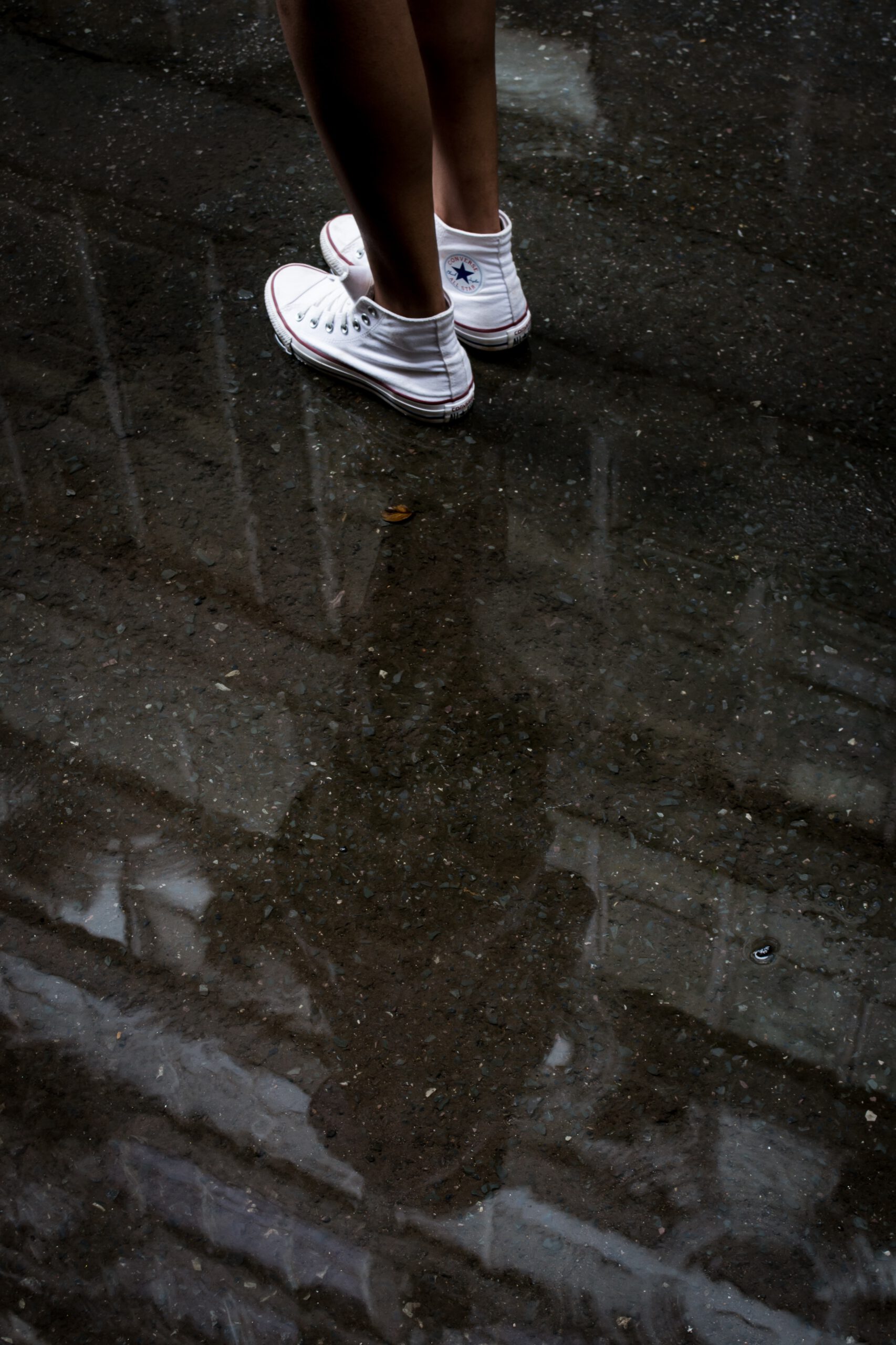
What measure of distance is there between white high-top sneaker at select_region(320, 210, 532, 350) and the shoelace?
0.02 meters

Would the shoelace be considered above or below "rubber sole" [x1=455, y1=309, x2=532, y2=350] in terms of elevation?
above

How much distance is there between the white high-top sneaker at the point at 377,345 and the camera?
6.20ft

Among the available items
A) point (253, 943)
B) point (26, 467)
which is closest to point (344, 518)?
point (26, 467)

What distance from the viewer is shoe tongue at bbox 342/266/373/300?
6.40 feet

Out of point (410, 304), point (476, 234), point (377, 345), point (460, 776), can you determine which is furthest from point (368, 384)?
point (460, 776)

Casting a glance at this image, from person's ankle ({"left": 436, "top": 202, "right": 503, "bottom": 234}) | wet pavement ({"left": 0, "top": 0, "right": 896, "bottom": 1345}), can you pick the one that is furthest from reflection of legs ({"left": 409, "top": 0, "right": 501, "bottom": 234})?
wet pavement ({"left": 0, "top": 0, "right": 896, "bottom": 1345})

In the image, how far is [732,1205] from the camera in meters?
1.20

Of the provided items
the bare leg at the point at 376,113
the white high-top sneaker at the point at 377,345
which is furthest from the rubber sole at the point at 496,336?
the bare leg at the point at 376,113

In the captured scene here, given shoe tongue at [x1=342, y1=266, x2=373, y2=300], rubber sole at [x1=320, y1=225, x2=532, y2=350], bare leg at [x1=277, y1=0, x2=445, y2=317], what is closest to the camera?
bare leg at [x1=277, y1=0, x2=445, y2=317]

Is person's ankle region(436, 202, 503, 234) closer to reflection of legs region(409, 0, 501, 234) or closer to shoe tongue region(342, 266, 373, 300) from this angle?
reflection of legs region(409, 0, 501, 234)

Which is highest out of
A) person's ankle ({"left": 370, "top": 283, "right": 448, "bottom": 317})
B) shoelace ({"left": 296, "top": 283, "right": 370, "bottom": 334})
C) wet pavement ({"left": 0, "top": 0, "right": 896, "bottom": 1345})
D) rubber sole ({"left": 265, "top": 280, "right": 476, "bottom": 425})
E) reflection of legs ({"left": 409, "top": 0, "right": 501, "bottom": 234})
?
reflection of legs ({"left": 409, "top": 0, "right": 501, "bottom": 234})

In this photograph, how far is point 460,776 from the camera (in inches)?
60.6

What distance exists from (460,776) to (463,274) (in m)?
0.96

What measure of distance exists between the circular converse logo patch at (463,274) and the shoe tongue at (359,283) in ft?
0.51
